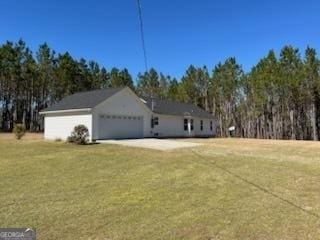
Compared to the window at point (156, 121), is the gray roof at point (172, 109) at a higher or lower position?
higher

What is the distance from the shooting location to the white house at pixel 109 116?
1042 inches

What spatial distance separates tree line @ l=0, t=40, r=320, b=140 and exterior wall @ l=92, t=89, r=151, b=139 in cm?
2296

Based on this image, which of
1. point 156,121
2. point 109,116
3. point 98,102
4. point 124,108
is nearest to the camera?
point 98,102

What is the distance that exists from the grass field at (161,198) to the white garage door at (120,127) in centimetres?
1131

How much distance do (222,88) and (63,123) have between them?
33.9 meters

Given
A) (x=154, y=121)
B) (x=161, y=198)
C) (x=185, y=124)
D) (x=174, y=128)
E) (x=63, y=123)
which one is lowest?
(x=161, y=198)

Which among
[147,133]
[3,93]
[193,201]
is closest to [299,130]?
[147,133]

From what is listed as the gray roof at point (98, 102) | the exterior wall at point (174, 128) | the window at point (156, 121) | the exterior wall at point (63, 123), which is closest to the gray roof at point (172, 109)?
the gray roof at point (98, 102)

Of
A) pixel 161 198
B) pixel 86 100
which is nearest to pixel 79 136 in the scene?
pixel 86 100

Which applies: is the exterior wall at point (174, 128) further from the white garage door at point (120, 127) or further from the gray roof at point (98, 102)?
the white garage door at point (120, 127)

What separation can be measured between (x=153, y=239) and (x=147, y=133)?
2568 cm

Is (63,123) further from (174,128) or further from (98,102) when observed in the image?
(174,128)

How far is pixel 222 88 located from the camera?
5675cm

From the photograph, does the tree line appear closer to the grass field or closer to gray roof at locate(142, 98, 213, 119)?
gray roof at locate(142, 98, 213, 119)
